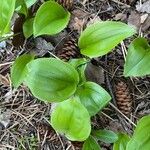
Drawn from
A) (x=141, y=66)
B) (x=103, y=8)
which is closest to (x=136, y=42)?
(x=141, y=66)

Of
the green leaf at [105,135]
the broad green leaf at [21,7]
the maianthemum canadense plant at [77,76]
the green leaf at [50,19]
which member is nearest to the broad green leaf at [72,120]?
the maianthemum canadense plant at [77,76]

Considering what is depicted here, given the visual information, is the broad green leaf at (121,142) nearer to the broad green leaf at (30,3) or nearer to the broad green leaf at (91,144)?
the broad green leaf at (91,144)

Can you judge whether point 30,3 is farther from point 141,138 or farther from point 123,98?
point 141,138

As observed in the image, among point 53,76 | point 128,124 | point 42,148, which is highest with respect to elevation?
point 53,76

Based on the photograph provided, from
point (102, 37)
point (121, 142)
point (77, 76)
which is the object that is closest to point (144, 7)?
point (102, 37)

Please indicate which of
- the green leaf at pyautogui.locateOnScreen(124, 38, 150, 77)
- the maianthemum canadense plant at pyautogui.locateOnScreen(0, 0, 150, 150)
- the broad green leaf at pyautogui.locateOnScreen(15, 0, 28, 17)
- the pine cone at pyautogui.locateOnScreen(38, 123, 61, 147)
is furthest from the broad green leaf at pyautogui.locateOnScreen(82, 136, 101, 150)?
the broad green leaf at pyautogui.locateOnScreen(15, 0, 28, 17)

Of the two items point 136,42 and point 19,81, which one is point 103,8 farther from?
point 19,81
